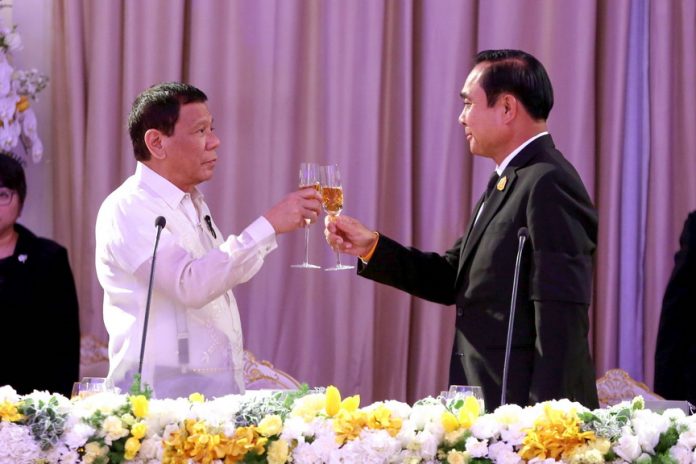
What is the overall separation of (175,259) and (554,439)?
1230 millimetres

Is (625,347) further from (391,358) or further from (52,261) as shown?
(52,261)

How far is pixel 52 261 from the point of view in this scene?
14.3 ft

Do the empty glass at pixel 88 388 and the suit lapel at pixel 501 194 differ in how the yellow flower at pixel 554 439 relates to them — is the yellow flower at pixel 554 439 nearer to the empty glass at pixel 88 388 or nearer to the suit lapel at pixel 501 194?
the empty glass at pixel 88 388

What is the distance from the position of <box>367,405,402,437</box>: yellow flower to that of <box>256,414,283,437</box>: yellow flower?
169 millimetres

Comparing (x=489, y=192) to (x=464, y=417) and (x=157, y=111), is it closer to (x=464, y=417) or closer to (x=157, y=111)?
(x=157, y=111)

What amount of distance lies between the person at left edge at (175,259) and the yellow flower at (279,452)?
849mm

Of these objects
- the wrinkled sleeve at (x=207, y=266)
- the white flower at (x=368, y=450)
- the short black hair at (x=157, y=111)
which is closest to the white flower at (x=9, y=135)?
the short black hair at (x=157, y=111)

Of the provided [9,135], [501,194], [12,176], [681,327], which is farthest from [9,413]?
[9,135]

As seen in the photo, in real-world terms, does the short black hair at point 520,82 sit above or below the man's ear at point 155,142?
above

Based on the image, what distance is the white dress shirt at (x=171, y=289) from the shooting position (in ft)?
9.91

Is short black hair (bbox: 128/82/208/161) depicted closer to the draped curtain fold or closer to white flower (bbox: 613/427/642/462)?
the draped curtain fold

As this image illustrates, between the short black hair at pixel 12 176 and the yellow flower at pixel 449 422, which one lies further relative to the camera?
the short black hair at pixel 12 176

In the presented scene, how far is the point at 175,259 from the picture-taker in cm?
304

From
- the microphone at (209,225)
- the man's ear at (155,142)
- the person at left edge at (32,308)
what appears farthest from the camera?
the person at left edge at (32,308)
